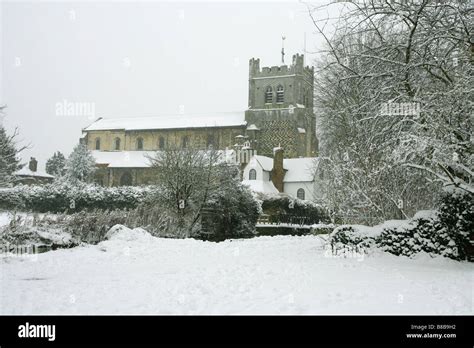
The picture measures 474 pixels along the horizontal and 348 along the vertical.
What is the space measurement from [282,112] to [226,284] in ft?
154

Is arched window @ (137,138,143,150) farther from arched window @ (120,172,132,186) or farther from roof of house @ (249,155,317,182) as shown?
roof of house @ (249,155,317,182)

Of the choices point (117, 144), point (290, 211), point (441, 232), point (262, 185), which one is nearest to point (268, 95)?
point (262, 185)

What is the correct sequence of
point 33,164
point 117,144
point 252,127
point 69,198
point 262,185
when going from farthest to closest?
point 33,164, point 117,144, point 252,127, point 262,185, point 69,198

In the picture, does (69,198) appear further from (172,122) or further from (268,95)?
(268,95)

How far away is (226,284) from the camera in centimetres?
785

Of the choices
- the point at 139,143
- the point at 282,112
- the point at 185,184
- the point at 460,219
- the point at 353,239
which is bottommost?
the point at 353,239

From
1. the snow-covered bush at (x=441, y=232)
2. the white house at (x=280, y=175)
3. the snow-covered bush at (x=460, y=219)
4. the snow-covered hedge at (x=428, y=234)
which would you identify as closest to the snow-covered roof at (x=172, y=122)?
the white house at (x=280, y=175)

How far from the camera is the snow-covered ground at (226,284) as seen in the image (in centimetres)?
612

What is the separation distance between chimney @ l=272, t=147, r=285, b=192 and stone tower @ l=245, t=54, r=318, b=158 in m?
5.99

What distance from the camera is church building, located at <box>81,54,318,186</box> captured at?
51.9 m

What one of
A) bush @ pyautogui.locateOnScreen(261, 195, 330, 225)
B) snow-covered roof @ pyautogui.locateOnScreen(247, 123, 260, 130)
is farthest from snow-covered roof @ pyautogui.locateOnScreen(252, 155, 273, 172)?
bush @ pyautogui.locateOnScreen(261, 195, 330, 225)

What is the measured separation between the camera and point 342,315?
5734 mm
